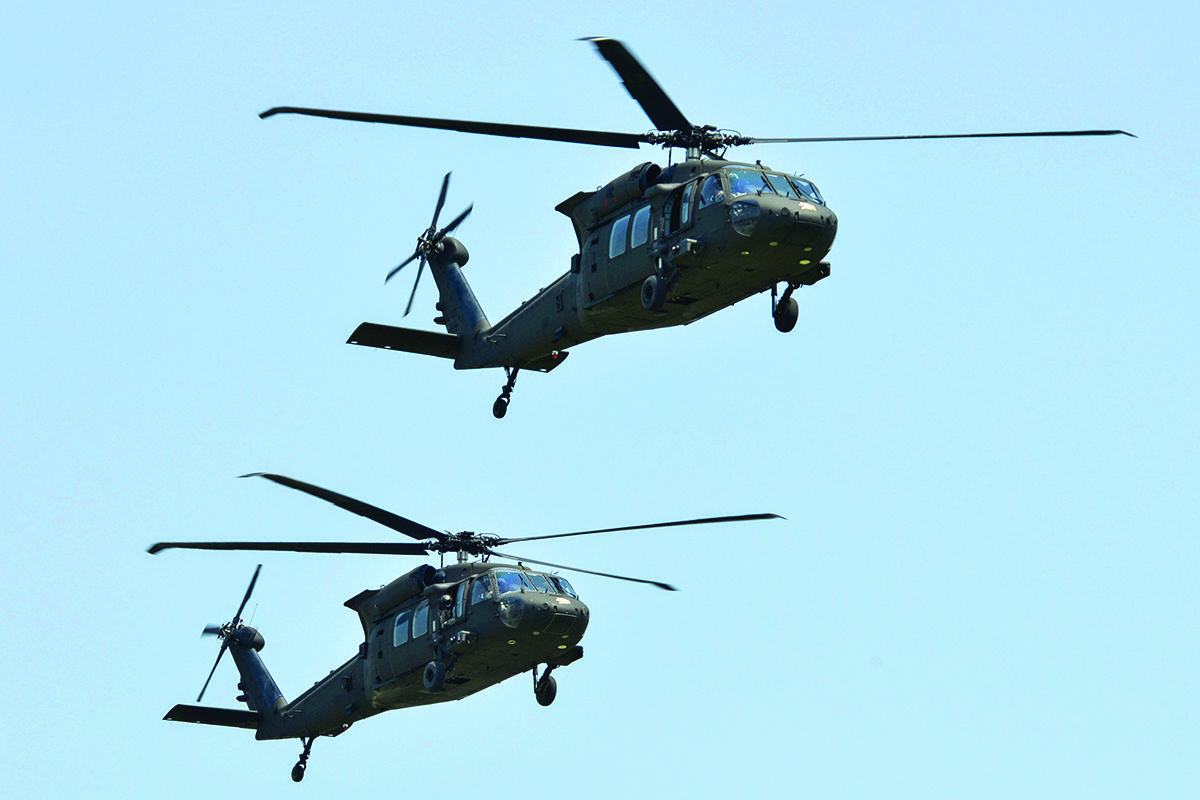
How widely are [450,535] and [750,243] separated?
Result: 1345cm

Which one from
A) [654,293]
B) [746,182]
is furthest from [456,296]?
[746,182]

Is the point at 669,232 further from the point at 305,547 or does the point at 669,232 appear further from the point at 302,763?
the point at 302,763

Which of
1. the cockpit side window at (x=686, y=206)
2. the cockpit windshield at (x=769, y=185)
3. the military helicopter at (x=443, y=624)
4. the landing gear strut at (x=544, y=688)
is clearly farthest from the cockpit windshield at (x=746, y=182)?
the landing gear strut at (x=544, y=688)

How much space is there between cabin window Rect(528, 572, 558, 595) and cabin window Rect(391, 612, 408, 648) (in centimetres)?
390

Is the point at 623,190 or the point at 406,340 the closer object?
the point at 623,190

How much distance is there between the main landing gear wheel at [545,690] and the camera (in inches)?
1766

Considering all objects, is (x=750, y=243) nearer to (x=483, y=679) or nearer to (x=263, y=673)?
(x=483, y=679)

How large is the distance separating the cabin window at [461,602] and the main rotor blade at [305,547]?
168 cm

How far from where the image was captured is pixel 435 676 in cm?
4397

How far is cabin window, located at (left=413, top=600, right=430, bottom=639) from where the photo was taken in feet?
147

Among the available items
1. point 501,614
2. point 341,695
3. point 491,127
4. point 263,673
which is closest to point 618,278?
point 491,127

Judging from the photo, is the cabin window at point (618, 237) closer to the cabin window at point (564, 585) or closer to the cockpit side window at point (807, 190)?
the cockpit side window at point (807, 190)

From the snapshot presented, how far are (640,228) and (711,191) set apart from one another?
2361 mm

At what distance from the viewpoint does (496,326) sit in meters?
44.9
